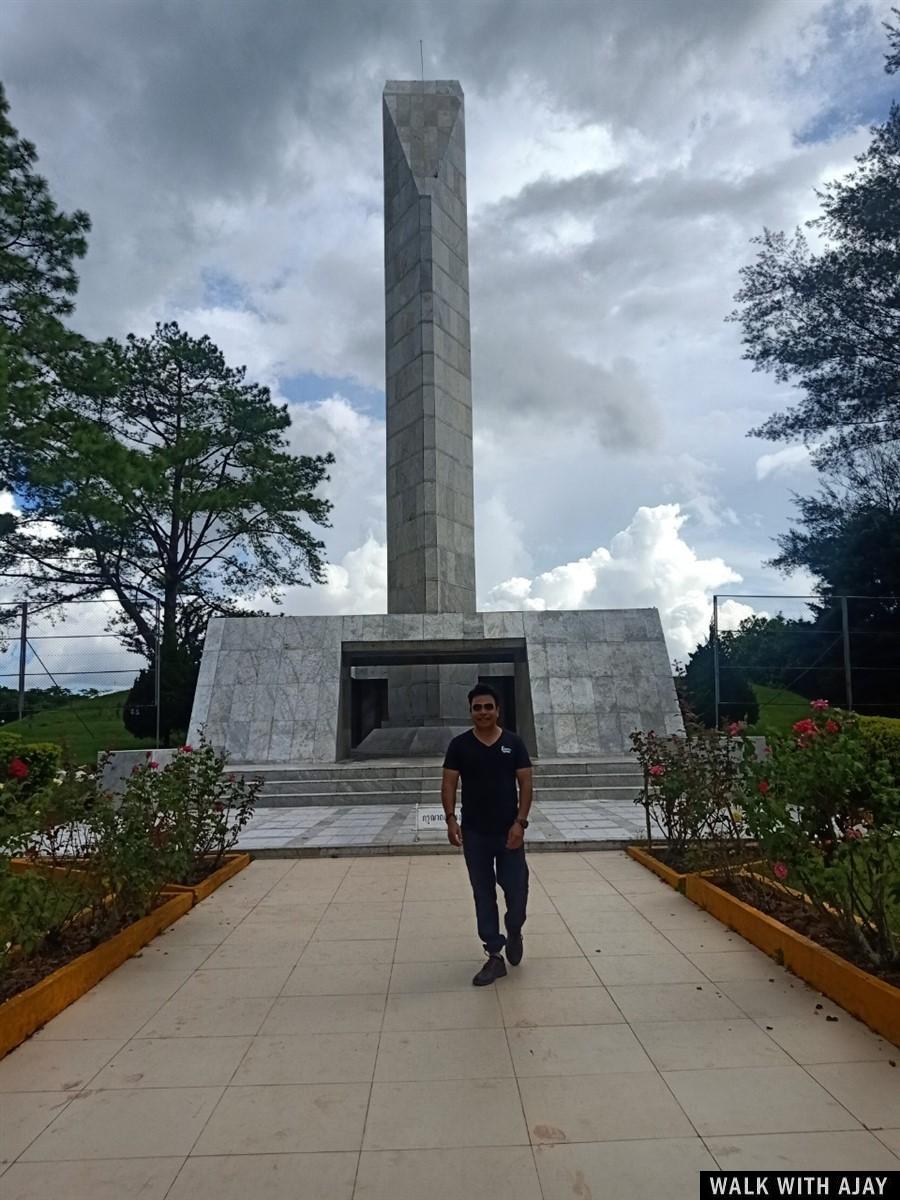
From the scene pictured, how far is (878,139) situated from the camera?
19.8m

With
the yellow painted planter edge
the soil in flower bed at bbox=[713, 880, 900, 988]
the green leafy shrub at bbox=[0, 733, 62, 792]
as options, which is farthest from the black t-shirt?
the green leafy shrub at bbox=[0, 733, 62, 792]

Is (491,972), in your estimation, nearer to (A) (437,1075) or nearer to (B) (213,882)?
(A) (437,1075)

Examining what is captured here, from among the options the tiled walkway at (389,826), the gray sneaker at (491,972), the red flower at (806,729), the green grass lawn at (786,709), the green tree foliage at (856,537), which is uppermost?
the green tree foliage at (856,537)

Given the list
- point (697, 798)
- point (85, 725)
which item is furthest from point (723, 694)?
point (85, 725)

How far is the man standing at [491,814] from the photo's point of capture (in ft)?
13.2

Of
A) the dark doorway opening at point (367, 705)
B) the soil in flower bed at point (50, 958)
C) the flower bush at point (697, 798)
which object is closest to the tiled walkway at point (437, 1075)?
the soil in flower bed at point (50, 958)

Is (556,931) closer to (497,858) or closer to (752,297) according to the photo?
(497,858)

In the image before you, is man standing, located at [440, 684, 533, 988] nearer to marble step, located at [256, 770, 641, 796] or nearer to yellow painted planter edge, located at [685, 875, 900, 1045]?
yellow painted planter edge, located at [685, 875, 900, 1045]

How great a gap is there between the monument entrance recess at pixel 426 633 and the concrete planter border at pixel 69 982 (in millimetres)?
7258

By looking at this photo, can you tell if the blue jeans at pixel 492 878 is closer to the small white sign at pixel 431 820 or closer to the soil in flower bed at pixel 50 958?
the soil in flower bed at pixel 50 958

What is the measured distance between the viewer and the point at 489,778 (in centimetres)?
404

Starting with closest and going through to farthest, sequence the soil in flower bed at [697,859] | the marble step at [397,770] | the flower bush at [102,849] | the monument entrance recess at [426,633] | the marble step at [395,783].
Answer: the flower bush at [102,849] → the soil in flower bed at [697,859] → the marble step at [395,783] → the marble step at [397,770] → the monument entrance recess at [426,633]

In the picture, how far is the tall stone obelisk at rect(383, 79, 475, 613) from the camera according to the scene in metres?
15.6

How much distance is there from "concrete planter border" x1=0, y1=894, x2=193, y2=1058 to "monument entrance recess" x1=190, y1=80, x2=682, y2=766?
23.8 ft
